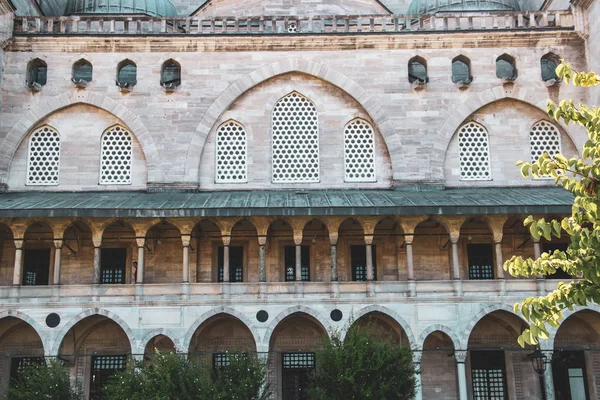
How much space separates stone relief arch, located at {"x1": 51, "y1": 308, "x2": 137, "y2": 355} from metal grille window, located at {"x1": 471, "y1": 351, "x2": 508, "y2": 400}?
11.8m

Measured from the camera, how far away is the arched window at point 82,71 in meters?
27.5

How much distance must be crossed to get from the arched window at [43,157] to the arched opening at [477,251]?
14848 millimetres

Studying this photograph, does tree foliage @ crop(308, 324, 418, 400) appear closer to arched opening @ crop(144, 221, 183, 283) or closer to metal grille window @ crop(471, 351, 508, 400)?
metal grille window @ crop(471, 351, 508, 400)

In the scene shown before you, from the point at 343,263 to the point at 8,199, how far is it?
11.7 metres

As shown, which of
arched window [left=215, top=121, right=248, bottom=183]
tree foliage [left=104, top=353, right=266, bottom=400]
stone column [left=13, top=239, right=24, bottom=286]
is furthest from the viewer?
arched window [left=215, top=121, right=248, bottom=183]

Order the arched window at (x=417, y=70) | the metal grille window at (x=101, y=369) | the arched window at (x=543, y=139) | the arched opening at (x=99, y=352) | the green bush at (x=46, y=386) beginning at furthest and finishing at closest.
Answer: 1. the arched window at (x=417, y=70)
2. the arched window at (x=543, y=139)
3. the metal grille window at (x=101, y=369)
4. the arched opening at (x=99, y=352)
5. the green bush at (x=46, y=386)

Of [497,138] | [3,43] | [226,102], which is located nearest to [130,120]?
[226,102]

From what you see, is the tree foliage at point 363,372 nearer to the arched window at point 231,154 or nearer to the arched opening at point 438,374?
the arched opening at point 438,374

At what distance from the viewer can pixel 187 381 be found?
63.3 ft

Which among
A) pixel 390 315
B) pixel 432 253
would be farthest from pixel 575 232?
pixel 432 253

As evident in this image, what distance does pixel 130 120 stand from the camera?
2689 cm

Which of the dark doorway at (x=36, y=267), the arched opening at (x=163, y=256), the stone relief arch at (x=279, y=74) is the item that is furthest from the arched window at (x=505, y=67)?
the dark doorway at (x=36, y=267)

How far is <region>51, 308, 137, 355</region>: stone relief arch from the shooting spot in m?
23.2

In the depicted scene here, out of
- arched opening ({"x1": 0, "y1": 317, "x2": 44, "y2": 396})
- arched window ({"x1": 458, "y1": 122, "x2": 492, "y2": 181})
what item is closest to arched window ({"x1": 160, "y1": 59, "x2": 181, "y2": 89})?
arched opening ({"x1": 0, "y1": 317, "x2": 44, "y2": 396})
